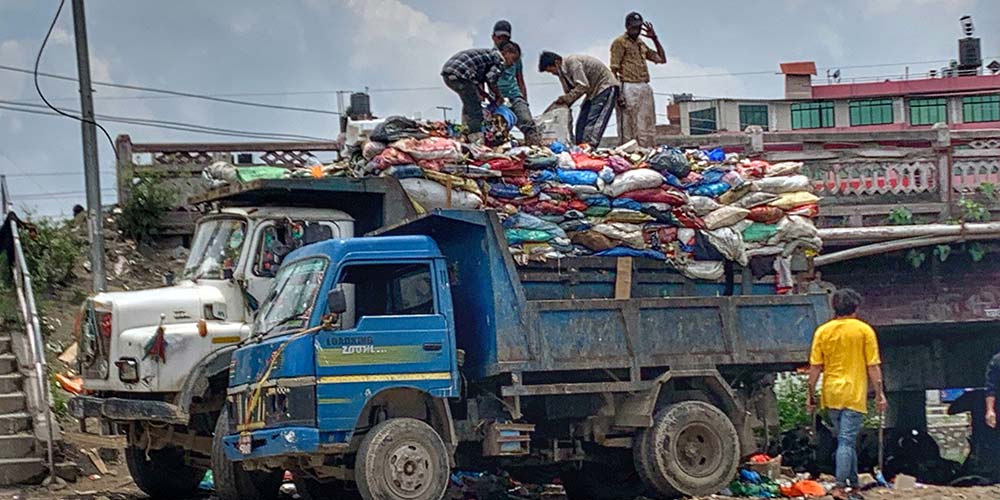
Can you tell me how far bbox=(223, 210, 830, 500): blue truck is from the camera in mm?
9594

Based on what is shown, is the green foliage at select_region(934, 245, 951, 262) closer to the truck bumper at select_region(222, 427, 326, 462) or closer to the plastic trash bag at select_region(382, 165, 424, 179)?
the plastic trash bag at select_region(382, 165, 424, 179)

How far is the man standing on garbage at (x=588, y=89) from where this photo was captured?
14.8 m

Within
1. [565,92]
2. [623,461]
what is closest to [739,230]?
[623,461]

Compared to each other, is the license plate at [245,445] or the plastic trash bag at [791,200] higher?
the plastic trash bag at [791,200]

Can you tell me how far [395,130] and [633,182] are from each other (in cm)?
222

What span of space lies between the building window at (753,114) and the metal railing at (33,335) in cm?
3950

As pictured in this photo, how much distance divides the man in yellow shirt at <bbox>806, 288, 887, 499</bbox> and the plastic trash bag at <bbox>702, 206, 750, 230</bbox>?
72.9 inches

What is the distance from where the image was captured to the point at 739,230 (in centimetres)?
1200

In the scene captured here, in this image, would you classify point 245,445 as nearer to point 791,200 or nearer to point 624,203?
point 624,203

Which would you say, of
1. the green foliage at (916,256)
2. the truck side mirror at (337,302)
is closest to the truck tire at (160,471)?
the truck side mirror at (337,302)

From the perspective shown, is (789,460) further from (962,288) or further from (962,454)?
(962,454)

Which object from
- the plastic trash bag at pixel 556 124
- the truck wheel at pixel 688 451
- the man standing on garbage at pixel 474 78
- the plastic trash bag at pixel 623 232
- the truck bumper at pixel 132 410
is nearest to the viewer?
the truck bumper at pixel 132 410

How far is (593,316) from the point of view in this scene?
36.0ft

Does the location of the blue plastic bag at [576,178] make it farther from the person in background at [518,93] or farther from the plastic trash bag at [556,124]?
the plastic trash bag at [556,124]
